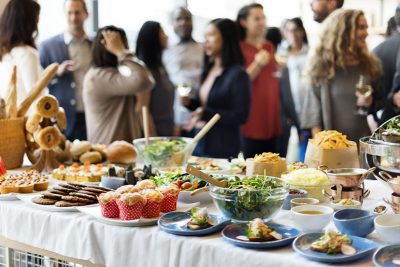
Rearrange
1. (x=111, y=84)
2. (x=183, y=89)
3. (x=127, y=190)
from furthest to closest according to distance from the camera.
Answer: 1. (x=183, y=89)
2. (x=111, y=84)
3. (x=127, y=190)

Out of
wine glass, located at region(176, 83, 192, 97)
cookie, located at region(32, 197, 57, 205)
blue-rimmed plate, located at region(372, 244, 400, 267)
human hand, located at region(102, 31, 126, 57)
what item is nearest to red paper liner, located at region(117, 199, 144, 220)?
cookie, located at region(32, 197, 57, 205)

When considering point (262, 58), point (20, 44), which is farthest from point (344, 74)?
point (20, 44)

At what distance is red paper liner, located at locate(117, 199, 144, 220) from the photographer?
1733 mm

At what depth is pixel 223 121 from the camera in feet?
15.1

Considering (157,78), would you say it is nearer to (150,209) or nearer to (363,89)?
(363,89)

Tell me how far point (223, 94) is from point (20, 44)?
146cm

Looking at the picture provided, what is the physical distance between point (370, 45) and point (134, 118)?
67.6 inches

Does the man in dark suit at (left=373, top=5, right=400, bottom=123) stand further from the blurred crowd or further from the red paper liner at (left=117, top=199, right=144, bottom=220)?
the red paper liner at (left=117, top=199, right=144, bottom=220)

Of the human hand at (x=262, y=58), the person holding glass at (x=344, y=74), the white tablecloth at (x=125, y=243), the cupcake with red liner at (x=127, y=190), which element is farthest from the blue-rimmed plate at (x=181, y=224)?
the human hand at (x=262, y=58)

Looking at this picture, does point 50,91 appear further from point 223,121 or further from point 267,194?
point 267,194

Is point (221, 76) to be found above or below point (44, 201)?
above

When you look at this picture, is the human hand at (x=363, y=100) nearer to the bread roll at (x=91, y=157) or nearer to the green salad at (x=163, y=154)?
the green salad at (x=163, y=154)

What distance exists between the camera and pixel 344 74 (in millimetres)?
4199

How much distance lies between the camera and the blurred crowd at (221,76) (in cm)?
413
